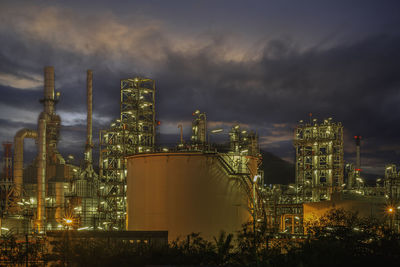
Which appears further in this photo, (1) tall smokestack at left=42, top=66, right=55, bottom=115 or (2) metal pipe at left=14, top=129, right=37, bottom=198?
(1) tall smokestack at left=42, top=66, right=55, bottom=115

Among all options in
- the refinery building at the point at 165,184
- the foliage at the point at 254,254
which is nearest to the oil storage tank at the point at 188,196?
the refinery building at the point at 165,184

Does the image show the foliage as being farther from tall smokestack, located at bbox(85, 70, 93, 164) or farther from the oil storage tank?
tall smokestack, located at bbox(85, 70, 93, 164)

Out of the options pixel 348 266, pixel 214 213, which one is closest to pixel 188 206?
pixel 214 213

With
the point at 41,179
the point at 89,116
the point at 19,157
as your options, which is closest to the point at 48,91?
the point at 89,116

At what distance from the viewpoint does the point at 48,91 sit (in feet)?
177

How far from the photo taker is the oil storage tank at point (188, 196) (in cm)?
2975

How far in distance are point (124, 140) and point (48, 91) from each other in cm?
1692

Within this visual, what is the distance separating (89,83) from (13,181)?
1496 cm

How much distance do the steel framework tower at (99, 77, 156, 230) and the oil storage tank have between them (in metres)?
11.4

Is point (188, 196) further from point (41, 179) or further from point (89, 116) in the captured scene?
point (89, 116)

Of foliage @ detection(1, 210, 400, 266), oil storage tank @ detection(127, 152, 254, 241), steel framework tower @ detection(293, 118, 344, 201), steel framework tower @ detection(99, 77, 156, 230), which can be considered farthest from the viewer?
steel framework tower @ detection(293, 118, 344, 201)

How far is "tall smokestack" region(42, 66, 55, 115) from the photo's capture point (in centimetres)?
5375

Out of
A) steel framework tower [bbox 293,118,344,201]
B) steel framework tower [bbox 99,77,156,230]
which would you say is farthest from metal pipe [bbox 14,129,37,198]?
steel framework tower [bbox 293,118,344,201]

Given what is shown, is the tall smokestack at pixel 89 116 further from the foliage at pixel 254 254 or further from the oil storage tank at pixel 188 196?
the foliage at pixel 254 254
